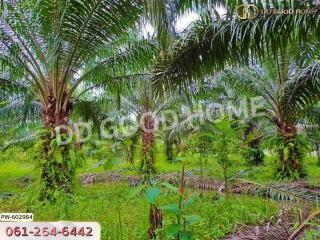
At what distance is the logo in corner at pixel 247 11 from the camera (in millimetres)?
3746

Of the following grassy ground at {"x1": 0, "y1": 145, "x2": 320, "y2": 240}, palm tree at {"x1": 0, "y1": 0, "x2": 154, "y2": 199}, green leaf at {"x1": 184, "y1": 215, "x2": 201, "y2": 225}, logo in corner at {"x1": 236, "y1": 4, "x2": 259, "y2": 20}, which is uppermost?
palm tree at {"x1": 0, "y1": 0, "x2": 154, "y2": 199}

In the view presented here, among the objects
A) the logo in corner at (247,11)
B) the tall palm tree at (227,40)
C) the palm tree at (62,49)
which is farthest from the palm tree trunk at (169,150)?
the logo in corner at (247,11)

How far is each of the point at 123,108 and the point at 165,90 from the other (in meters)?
7.94

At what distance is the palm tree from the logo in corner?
62.0 inches

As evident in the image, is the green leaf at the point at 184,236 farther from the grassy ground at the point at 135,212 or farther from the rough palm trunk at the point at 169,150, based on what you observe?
the rough palm trunk at the point at 169,150

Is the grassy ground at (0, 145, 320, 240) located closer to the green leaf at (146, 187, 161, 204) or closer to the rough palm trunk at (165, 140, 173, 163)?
the green leaf at (146, 187, 161, 204)

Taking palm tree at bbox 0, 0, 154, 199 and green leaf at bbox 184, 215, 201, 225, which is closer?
green leaf at bbox 184, 215, 201, 225

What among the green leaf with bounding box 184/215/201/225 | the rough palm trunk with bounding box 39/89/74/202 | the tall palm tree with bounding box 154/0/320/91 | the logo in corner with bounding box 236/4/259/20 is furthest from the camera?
the rough palm trunk with bounding box 39/89/74/202

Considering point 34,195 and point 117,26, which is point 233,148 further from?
point 34,195

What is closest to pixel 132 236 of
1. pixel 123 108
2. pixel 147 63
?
pixel 147 63

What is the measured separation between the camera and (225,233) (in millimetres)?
3949

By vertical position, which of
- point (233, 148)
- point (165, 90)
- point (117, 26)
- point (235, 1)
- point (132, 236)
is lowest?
point (132, 236)


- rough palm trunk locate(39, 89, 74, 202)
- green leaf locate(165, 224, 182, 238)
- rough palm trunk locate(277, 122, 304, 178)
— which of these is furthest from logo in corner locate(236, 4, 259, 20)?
rough palm trunk locate(277, 122, 304, 178)

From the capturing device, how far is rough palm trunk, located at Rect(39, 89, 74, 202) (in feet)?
21.6
